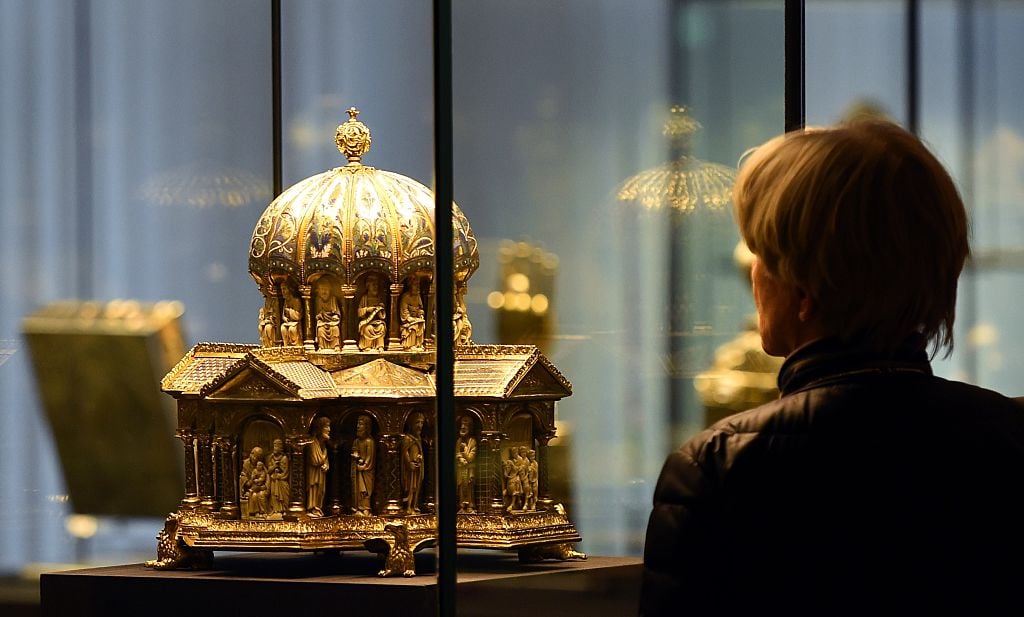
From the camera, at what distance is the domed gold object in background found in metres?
2.12

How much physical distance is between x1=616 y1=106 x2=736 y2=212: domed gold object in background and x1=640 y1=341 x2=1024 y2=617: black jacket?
1.16m

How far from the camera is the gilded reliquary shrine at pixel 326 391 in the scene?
9.34 feet

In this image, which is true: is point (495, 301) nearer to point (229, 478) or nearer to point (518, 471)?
point (518, 471)

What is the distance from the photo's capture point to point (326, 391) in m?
2.86

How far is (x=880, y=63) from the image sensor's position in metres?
2.41

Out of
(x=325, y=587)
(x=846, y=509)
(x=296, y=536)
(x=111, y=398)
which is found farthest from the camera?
(x=111, y=398)

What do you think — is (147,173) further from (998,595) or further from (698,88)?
(998,595)

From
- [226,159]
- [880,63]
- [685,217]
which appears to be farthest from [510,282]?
[226,159]

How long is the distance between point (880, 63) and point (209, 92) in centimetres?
168

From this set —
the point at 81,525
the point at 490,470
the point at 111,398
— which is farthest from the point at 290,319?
the point at 490,470

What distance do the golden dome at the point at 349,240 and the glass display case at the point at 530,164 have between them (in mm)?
357

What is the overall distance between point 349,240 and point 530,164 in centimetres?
101

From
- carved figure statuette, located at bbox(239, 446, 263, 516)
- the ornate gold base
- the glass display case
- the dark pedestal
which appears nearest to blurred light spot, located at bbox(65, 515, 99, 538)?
the glass display case

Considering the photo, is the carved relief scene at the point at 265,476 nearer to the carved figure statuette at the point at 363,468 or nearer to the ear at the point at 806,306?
the carved figure statuette at the point at 363,468
